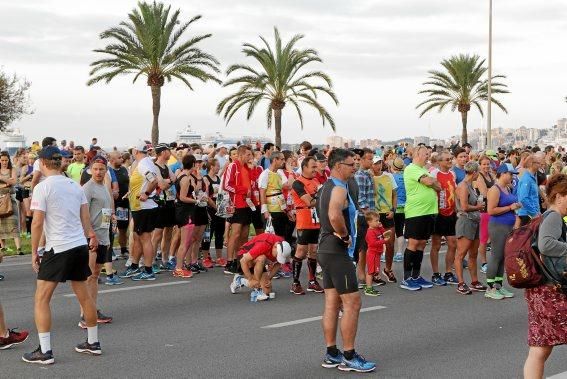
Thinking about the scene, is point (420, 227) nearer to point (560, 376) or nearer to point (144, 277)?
point (560, 376)

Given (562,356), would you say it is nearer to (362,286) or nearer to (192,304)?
(362,286)

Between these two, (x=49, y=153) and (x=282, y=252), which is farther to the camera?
(x=282, y=252)

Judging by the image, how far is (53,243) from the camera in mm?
6941

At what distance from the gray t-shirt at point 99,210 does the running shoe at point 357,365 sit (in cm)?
349

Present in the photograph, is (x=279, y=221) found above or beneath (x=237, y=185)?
beneath

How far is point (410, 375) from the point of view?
21.4 feet

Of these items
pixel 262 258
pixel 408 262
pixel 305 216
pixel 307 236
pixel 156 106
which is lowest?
pixel 408 262

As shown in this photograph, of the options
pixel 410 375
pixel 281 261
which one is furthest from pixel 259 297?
pixel 410 375

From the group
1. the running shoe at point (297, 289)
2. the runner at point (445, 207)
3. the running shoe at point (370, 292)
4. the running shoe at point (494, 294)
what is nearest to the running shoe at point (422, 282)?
the runner at point (445, 207)

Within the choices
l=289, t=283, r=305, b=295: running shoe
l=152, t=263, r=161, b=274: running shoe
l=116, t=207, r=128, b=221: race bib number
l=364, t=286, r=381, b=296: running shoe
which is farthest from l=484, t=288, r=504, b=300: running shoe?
l=116, t=207, r=128, b=221: race bib number

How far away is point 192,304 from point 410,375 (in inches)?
161

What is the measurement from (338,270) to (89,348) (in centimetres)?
258

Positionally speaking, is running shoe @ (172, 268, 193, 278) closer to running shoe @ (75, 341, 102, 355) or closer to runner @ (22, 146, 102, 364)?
running shoe @ (75, 341, 102, 355)

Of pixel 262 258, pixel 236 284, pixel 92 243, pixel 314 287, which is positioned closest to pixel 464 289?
pixel 314 287
